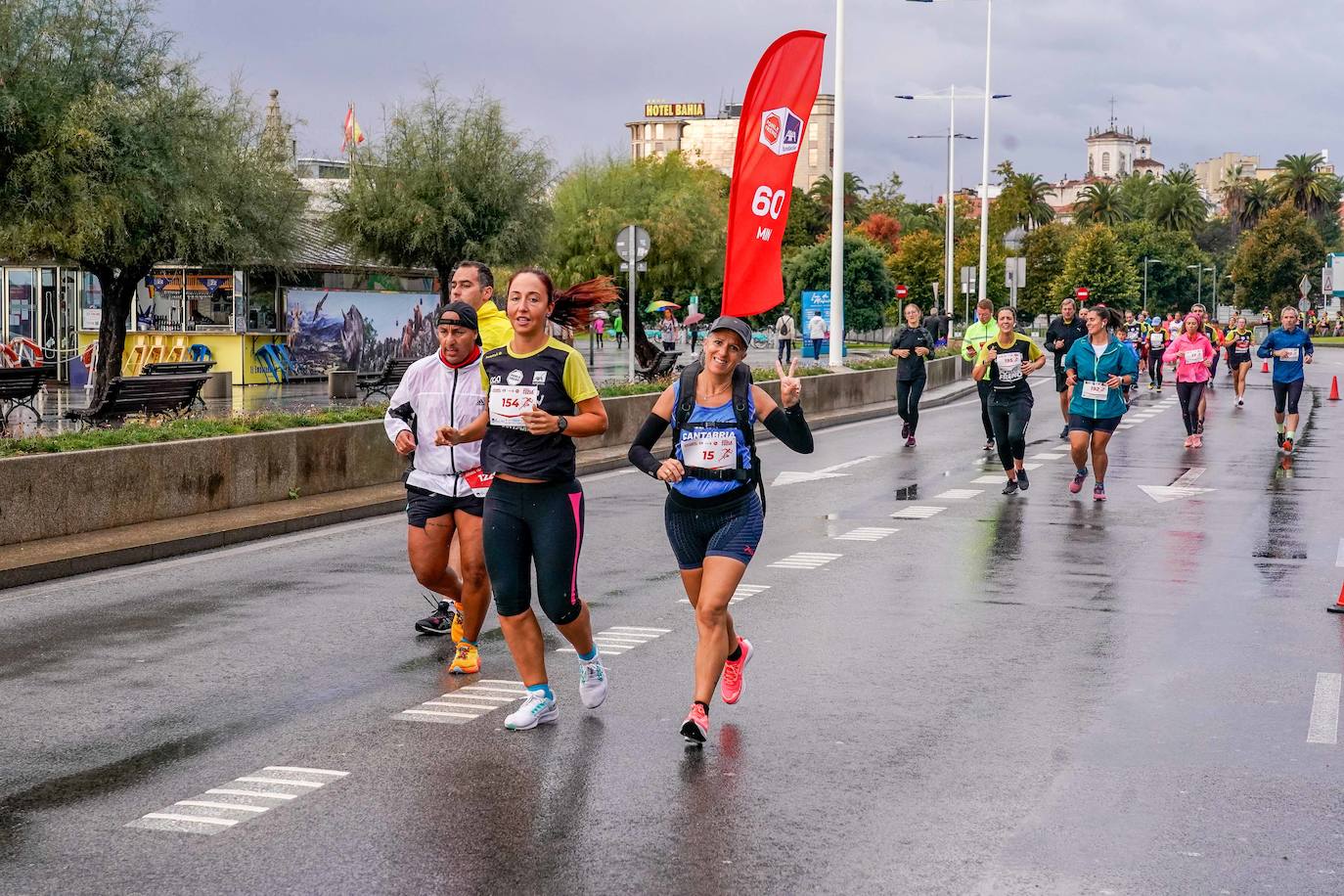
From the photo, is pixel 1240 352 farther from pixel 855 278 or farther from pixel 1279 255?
pixel 1279 255

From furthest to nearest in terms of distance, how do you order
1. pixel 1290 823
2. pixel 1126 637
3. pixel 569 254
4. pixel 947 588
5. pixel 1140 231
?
pixel 1140 231 < pixel 569 254 < pixel 947 588 < pixel 1126 637 < pixel 1290 823

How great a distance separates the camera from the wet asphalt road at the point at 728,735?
5156 millimetres

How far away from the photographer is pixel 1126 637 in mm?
8945

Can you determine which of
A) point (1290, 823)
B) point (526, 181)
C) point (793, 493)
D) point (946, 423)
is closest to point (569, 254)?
point (526, 181)

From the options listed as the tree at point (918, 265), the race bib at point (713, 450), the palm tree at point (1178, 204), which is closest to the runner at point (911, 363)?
the race bib at point (713, 450)

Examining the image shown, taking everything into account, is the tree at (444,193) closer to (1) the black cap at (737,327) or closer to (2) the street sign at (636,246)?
(2) the street sign at (636,246)

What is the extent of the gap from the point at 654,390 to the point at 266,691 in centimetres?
1499

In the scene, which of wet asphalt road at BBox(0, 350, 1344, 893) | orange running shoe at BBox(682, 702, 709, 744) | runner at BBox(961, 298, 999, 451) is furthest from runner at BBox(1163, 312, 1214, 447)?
orange running shoe at BBox(682, 702, 709, 744)

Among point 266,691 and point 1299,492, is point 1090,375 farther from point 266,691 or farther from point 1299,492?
point 266,691

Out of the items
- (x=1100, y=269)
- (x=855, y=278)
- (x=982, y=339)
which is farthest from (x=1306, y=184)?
(x=982, y=339)

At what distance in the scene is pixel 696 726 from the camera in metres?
6.53

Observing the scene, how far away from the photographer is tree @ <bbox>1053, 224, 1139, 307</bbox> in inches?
4094

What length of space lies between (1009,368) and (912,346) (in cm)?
525

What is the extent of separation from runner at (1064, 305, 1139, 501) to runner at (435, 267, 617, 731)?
373 inches
